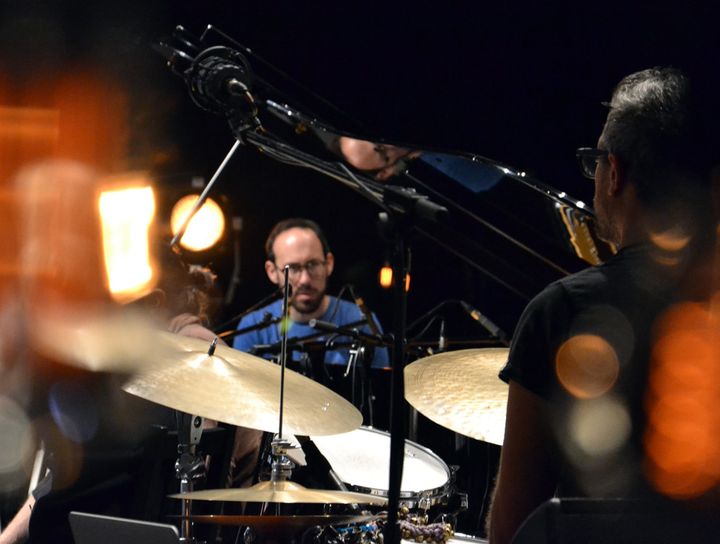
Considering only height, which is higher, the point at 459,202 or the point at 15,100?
the point at 15,100

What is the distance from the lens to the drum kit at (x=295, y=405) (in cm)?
203

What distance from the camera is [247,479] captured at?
11.3 feet

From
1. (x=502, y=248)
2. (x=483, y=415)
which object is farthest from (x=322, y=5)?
(x=502, y=248)

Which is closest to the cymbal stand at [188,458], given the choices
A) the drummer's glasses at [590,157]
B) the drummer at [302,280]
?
the drummer's glasses at [590,157]

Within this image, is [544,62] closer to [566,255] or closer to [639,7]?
[639,7]

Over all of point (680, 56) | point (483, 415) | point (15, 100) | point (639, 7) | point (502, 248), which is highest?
point (15, 100)

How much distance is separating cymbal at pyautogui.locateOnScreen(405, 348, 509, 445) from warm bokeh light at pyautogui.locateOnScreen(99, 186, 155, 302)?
230 cm

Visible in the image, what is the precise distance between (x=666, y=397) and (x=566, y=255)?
1.21 metres

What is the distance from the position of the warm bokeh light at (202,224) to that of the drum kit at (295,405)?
3.67m

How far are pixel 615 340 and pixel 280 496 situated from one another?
940mm

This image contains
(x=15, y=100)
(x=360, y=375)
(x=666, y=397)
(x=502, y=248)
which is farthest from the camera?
(x=15, y=100)

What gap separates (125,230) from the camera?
5461 mm

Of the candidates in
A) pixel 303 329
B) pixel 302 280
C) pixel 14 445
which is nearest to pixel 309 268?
pixel 302 280

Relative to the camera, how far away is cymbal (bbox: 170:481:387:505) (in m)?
1.95
